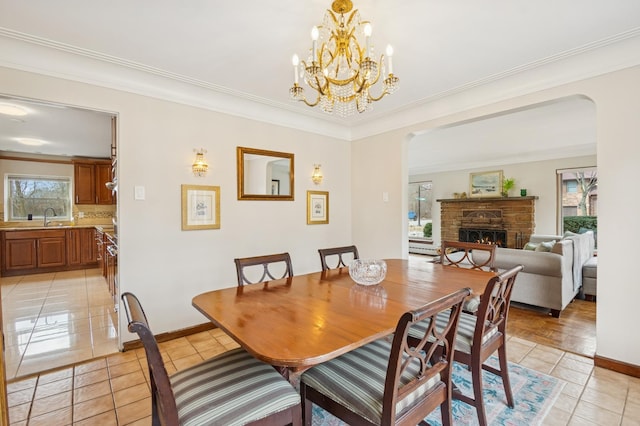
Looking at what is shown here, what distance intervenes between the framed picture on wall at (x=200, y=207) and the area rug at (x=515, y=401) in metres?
1.95

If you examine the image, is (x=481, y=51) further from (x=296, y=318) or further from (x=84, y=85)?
(x=84, y=85)

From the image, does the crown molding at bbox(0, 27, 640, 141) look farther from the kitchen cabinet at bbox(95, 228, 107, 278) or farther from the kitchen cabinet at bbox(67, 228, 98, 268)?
the kitchen cabinet at bbox(67, 228, 98, 268)

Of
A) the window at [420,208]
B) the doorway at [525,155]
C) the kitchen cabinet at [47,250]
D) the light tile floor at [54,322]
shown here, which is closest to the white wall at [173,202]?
the light tile floor at [54,322]

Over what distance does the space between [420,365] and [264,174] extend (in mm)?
2698

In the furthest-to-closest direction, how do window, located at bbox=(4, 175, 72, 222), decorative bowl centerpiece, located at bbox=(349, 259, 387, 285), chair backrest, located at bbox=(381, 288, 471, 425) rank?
window, located at bbox=(4, 175, 72, 222), decorative bowl centerpiece, located at bbox=(349, 259, 387, 285), chair backrest, located at bbox=(381, 288, 471, 425)

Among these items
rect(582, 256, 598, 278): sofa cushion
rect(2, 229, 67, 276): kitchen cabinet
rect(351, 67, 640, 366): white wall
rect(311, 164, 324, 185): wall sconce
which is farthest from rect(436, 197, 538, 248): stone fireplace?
rect(2, 229, 67, 276): kitchen cabinet

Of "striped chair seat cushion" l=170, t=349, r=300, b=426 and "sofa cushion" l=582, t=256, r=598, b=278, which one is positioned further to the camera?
"sofa cushion" l=582, t=256, r=598, b=278

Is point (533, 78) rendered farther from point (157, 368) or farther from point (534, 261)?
A: point (157, 368)

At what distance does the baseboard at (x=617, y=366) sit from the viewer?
7.25 ft

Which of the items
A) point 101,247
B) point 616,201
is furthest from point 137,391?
point 101,247

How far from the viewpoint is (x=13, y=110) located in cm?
348

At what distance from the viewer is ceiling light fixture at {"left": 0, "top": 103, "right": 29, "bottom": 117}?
331cm

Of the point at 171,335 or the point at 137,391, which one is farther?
the point at 171,335

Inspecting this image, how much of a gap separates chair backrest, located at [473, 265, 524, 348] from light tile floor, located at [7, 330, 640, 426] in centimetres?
63
